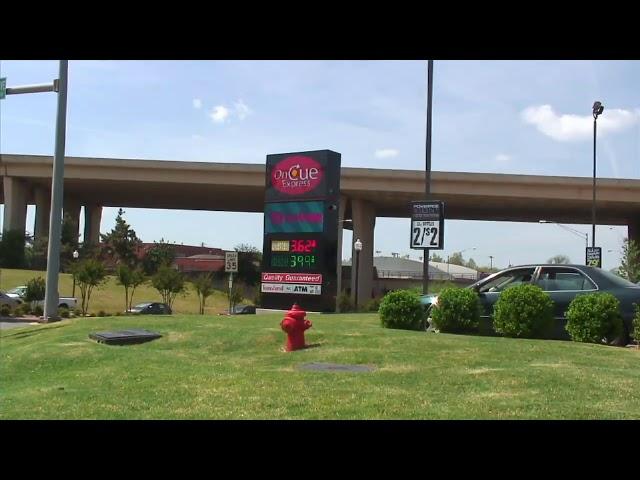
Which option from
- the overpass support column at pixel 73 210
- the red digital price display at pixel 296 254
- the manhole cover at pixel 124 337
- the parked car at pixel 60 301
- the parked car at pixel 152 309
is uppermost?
the overpass support column at pixel 73 210

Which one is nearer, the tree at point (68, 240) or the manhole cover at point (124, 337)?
the manhole cover at point (124, 337)

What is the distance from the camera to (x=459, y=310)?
13242 millimetres

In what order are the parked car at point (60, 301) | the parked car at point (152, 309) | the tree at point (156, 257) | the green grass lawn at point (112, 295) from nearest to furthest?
the parked car at point (60, 301) < the parked car at point (152, 309) < the green grass lawn at point (112, 295) < the tree at point (156, 257)

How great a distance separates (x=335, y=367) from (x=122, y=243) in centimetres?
5841

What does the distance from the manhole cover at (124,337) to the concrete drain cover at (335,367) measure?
455cm

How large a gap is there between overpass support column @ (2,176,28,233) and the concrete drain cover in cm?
4743

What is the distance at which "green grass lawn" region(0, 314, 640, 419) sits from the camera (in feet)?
24.0

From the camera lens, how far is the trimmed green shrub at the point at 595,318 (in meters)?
12.0

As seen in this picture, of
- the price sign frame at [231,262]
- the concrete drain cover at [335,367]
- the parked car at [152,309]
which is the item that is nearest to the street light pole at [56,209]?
the price sign frame at [231,262]

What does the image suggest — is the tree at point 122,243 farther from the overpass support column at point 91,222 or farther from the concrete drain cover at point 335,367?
the concrete drain cover at point 335,367

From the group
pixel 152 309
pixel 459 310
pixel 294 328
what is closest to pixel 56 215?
pixel 294 328

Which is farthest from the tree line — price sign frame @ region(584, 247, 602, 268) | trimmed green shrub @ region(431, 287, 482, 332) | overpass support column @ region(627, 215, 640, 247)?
overpass support column @ region(627, 215, 640, 247)
